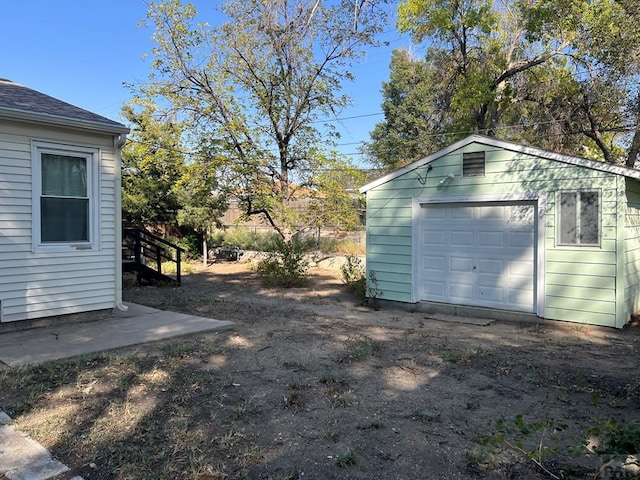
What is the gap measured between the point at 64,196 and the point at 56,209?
0.71 ft

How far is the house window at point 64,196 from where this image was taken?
636cm

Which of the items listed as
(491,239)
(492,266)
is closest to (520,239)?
(491,239)

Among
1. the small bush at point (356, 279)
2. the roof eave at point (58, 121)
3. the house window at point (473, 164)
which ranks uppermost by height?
the roof eave at point (58, 121)

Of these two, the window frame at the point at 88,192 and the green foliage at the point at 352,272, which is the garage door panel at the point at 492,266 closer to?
the green foliage at the point at 352,272

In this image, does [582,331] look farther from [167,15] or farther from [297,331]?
[167,15]

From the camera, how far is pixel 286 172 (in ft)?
47.3

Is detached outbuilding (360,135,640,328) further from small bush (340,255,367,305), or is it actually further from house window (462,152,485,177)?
small bush (340,255,367,305)

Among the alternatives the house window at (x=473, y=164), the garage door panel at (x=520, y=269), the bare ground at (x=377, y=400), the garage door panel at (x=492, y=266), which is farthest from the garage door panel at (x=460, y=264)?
the house window at (x=473, y=164)

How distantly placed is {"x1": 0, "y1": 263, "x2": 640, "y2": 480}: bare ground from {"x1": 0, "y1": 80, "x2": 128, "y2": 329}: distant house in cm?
197

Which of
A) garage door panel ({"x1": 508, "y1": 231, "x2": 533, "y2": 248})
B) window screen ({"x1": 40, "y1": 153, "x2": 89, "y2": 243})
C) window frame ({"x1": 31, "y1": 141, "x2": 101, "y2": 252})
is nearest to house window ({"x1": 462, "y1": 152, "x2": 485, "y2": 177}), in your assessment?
garage door panel ({"x1": 508, "y1": 231, "x2": 533, "y2": 248})

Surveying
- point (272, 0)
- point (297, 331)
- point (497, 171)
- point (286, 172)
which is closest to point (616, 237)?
point (497, 171)

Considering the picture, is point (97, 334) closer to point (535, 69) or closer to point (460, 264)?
point (460, 264)

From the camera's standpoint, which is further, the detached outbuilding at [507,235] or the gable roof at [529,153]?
the detached outbuilding at [507,235]

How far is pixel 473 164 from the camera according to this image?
27.2 ft
